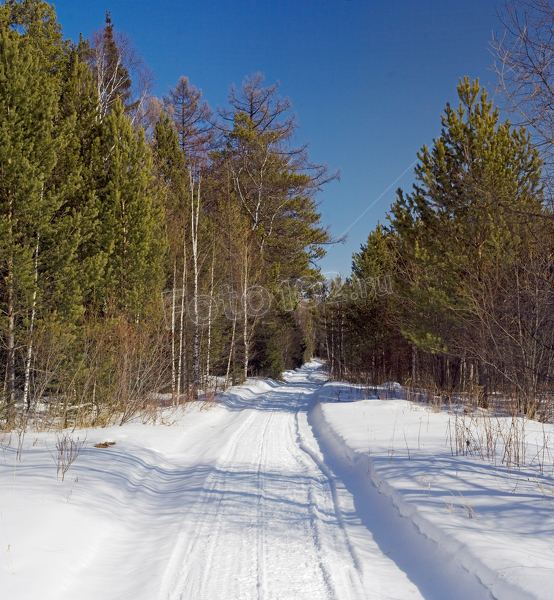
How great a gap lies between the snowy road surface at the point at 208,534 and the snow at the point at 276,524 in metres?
0.02

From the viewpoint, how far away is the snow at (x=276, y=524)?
10.4 feet

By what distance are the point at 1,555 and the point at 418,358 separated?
770 inches

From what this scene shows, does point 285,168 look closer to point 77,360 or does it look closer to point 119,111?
point 119,111

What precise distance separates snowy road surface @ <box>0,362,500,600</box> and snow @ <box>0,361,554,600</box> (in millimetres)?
15

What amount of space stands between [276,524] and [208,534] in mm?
695

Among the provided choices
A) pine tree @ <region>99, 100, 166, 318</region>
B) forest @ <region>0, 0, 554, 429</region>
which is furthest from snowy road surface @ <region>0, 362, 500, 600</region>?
pine tree @ <region>99, 100, 166, 318</region>

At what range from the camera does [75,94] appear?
43.0 ft

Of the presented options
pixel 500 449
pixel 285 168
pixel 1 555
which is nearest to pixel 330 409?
pixel 500 449

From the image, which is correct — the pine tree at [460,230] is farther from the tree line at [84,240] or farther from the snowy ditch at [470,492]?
the tree line at [84,240]

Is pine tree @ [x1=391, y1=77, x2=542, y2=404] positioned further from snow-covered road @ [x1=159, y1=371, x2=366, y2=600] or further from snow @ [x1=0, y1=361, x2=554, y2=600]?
snow-covered road @ [x1=159, y1=371, x2=366, y2=600]

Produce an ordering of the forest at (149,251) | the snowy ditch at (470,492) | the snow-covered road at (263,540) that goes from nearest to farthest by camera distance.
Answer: the snowy ditch at (470,492) < the snow-covered road at (263,540) < the forest at (149,251)

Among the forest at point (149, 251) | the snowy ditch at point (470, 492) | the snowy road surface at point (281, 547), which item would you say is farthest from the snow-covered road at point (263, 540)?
the forest at point (149, 251)

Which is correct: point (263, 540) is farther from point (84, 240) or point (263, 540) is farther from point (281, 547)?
point (84, 240)

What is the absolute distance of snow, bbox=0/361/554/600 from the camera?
10.4 ft
